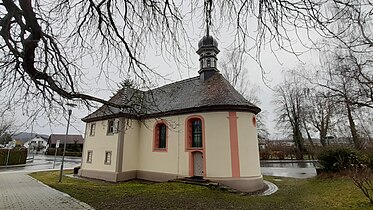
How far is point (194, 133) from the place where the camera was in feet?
47.7

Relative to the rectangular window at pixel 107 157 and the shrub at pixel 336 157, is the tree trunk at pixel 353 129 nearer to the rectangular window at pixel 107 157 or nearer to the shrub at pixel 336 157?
the shrub at pixel 336 157

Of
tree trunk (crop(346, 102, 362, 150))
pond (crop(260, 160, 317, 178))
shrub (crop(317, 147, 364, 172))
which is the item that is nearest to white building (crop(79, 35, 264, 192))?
shrub (crop(317, 147, 364, 172))

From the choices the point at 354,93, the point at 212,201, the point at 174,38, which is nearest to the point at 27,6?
the point at 174,38

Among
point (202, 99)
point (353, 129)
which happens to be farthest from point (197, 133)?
point (353, 129)

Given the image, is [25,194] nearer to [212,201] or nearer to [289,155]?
[212,201]

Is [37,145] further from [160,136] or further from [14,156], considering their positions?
[160,136]

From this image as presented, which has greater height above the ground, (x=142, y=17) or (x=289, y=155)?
(x=142, y=17)

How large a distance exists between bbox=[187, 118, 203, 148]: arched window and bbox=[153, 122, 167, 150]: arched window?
2411 mm

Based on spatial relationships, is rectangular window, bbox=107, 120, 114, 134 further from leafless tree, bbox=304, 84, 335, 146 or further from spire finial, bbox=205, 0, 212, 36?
leafless tree, bbox=304, 84, 335, 146

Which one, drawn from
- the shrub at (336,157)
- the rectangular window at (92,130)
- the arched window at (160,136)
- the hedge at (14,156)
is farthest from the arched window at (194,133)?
the hedge at (14,156)

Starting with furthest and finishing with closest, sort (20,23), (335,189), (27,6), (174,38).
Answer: (335,189), (20,23), (27,6), (174,38)

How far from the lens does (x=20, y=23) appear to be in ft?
17.7

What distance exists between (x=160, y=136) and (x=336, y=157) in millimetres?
12146

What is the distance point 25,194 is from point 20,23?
879cm
